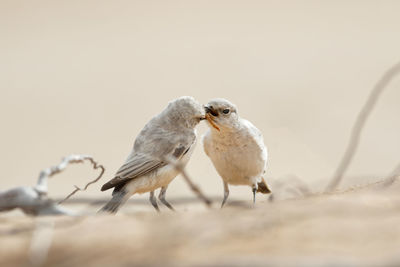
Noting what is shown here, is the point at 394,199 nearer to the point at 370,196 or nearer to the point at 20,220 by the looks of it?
the point at 370,196

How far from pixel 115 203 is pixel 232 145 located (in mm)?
1364

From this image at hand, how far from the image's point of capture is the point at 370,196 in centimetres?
439

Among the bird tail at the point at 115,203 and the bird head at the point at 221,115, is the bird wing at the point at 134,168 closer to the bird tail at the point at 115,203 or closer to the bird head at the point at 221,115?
the bird tail at the point at 115,203

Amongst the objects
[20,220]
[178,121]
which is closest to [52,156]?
[178,121]

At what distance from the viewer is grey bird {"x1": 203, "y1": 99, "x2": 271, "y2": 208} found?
675 centimetres

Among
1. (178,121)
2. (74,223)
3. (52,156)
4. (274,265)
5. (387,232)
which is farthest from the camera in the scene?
(52,156)

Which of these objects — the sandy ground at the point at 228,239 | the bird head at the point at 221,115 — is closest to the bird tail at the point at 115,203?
the bird head at the point at 221,115

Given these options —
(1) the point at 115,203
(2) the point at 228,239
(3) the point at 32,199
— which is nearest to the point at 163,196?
(1) the point at 115,203

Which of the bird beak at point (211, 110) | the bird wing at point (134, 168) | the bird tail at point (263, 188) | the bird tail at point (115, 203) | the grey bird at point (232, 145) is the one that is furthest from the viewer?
the bird tail at point (263, 188)

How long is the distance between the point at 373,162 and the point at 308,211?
10.8 metres

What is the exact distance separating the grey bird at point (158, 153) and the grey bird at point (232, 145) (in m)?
0.22

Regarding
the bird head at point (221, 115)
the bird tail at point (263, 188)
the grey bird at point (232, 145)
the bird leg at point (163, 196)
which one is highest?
the bird head at point (221, 115)

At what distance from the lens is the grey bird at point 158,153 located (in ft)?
20.2

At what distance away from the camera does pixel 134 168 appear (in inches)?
243
